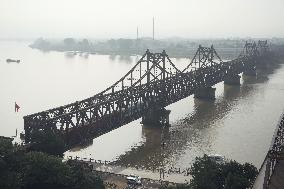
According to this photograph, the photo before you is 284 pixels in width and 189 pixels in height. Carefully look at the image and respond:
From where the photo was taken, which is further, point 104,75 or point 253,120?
point 104,75

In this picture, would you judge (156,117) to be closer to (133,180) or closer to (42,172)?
(133,180)

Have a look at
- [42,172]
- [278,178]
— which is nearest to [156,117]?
[42,172]

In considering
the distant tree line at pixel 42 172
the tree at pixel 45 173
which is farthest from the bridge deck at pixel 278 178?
the tree at pixel 45 173

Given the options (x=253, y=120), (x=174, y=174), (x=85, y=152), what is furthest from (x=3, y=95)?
(x=174, y=174)

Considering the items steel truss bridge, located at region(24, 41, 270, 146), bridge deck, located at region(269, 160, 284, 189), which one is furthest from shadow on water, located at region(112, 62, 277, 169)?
bridge deck, located at region(269, 160, 284, 189)

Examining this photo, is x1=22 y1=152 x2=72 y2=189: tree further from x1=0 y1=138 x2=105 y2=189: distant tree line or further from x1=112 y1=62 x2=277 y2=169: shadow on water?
x1=112 y1=62 x2=277 y2=169: shadow on water

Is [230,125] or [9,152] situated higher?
[9,152]

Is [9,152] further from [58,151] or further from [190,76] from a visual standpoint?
[190,76]
